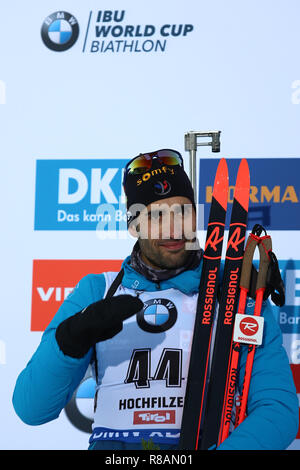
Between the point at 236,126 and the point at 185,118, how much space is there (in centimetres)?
24

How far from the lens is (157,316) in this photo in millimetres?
1875

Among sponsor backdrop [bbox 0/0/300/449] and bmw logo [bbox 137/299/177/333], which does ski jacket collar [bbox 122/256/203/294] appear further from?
sponsor backdrop [bbox 0/0/300/449]

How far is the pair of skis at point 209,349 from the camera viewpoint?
1783 millimetres

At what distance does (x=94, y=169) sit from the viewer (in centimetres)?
285

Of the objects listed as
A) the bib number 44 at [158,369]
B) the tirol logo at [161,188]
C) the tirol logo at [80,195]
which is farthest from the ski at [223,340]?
the tirol logo at [80,195]

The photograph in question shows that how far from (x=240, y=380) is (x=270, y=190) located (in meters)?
1.16

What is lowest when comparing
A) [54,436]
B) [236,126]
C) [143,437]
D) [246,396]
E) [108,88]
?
[54,436]

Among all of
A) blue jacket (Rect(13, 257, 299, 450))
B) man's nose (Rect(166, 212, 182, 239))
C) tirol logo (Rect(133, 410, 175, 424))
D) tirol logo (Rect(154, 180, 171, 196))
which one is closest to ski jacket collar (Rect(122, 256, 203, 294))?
blue jacket (Rect(13, 257, 299, 450))

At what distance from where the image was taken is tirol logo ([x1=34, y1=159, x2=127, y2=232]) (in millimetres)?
2822

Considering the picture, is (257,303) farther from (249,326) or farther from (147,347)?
(147,347)

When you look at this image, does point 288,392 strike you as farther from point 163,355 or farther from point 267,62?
point 267,62

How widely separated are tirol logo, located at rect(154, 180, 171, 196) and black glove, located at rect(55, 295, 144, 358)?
1.57 ft

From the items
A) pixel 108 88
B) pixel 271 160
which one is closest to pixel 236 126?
pixel 271 160

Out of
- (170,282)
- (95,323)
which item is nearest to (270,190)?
(170,282)
